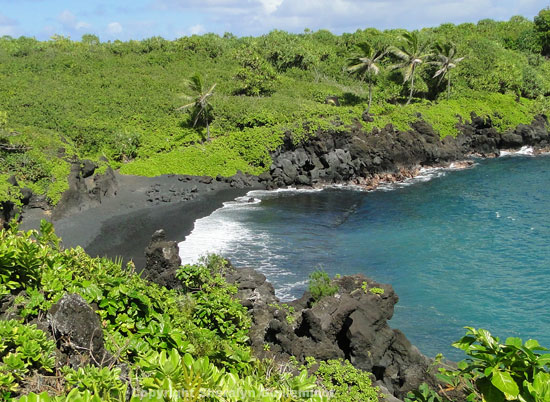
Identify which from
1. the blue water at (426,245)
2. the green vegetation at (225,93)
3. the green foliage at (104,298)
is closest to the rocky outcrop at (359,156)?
the green vegetation at (225,93)

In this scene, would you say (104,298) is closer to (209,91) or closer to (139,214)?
(139,214)

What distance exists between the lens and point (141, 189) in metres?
41.3

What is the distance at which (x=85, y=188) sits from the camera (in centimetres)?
3772

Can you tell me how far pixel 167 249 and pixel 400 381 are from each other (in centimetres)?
1073

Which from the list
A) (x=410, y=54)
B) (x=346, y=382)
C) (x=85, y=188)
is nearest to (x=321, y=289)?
(x=346, y=382)

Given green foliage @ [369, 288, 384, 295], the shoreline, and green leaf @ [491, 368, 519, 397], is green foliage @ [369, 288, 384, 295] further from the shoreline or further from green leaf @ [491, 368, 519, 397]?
the shoreline

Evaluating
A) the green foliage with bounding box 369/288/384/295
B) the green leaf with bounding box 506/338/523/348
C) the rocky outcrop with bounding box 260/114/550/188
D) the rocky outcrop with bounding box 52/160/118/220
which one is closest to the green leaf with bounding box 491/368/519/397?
the green leaf with bounding box 506/338/523/348

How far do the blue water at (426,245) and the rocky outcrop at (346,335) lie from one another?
3572 mm

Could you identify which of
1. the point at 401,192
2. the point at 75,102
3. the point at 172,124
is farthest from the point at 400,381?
the point at 75,102

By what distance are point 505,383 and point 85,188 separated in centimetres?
3779

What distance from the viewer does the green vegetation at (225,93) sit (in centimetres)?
4678

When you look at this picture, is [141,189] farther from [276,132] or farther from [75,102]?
[75,102]

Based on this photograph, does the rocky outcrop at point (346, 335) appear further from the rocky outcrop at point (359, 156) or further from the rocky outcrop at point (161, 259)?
the rocky outcrop at point (359, 156)

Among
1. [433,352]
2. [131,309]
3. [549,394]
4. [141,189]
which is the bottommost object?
[433,352]
